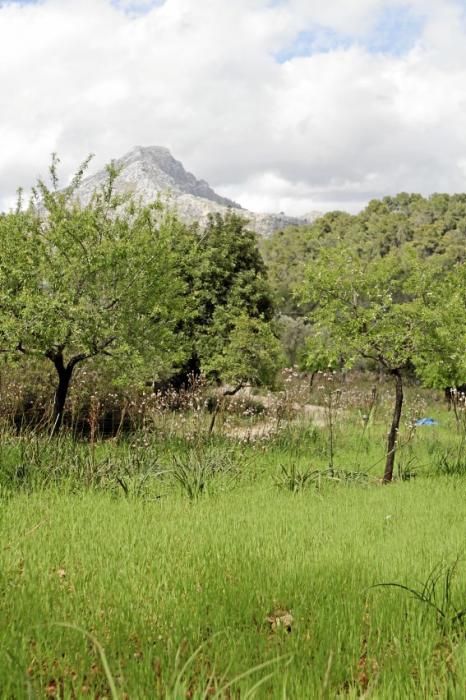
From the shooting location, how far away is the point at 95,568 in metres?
4.91

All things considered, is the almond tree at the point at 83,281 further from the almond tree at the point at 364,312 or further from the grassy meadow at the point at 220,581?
the almond tree at the point at 364,312

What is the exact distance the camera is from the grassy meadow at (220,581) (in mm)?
3160

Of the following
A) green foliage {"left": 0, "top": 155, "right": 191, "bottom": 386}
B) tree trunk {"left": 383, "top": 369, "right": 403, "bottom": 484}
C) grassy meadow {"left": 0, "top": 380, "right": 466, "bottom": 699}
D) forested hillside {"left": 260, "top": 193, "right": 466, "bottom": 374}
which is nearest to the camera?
grassy meadow {"left": 0, "top": 380, "right": 466, "bottom": 699}

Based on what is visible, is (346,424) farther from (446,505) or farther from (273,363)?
(446,505)

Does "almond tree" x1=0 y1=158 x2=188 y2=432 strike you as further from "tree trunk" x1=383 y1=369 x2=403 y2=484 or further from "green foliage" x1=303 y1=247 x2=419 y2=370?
"tree trunk" x1=383 y1=369 x2=403 y2=484

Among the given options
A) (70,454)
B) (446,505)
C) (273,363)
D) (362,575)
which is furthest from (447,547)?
(273,363)

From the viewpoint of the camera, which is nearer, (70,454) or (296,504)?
(296,504)

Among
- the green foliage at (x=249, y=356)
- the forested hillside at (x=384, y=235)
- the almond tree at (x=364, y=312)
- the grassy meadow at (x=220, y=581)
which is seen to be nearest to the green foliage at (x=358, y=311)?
the almond tree at (x=364, y=312)

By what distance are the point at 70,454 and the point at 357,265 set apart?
6.00 meters

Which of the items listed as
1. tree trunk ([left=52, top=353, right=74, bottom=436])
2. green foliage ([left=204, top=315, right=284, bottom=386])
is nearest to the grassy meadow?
tree trunk ([left=52, top=353, right=74, bottom=436])

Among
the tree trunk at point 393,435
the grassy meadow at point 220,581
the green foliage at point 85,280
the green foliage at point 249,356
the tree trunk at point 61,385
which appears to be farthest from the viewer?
the green foliage at point 249,356

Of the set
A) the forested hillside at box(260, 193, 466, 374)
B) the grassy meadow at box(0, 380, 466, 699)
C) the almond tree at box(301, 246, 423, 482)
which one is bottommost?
the grassy meadow at box(0, 380, 466, 699)

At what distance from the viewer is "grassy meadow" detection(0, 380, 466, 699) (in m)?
3.16

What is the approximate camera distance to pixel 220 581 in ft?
14.9
